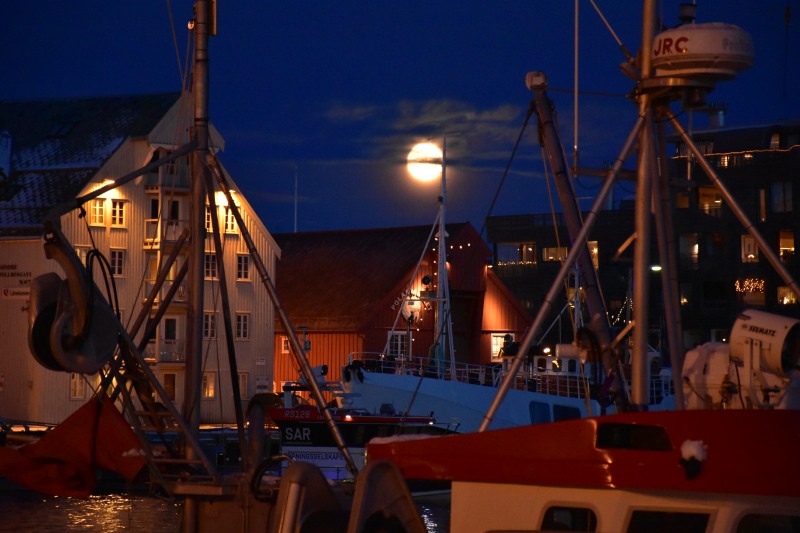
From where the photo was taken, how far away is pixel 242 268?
4931 centimetres

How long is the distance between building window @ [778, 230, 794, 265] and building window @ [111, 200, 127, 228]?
34.7 metres

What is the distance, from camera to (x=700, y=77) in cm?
1027

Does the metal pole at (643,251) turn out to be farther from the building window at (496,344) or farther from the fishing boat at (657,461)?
the building window at (496,344)

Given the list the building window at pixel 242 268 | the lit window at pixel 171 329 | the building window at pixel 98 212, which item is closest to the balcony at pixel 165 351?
the lit window at pixel 171 329

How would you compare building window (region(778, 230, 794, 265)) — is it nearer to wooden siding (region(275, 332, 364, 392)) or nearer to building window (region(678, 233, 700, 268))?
building window (region(678, 233, 700, 268))

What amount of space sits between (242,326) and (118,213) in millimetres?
7175

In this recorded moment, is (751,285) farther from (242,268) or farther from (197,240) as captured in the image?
(197,240)

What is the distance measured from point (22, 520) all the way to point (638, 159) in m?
17.7

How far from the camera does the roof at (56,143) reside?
4459 centimetres

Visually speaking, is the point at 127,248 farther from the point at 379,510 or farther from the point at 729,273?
the point at 379,510

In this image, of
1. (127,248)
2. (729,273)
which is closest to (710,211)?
(729,273)

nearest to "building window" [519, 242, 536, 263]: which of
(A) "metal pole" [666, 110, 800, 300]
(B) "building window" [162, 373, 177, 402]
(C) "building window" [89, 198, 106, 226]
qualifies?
(B) "building window" [162, 373, 177, 402]

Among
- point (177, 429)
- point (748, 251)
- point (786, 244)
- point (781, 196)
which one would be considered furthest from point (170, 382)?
point (177, 429)

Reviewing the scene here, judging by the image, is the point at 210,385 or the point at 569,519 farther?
the point at 210,385
